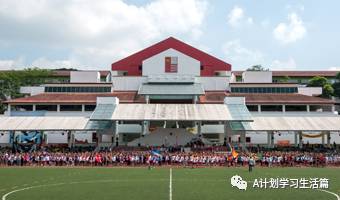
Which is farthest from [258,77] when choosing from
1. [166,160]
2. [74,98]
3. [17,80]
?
[17,80]

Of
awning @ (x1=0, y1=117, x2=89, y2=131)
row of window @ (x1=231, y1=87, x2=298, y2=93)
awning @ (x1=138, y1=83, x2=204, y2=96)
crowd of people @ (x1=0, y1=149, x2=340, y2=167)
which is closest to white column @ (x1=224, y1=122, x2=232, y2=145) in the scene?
awning @ (x1=138, y1=83, x2=204, y2=96)

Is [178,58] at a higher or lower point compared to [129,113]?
higher

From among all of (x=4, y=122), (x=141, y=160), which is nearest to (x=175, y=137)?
(x=141, y=160)

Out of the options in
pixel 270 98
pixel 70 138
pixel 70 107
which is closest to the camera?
pixel 70 138

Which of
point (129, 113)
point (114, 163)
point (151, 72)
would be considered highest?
point (151, 72)

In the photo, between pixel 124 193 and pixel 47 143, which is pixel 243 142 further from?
pixel 124 193

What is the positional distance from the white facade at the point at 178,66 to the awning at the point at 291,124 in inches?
731

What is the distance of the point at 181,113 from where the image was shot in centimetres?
5572

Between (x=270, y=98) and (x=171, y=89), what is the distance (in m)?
14.4

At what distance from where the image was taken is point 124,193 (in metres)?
20.7

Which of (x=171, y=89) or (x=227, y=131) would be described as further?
(x=171, y=89)

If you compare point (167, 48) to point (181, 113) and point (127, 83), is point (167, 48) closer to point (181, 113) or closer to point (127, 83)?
point (127, 83)

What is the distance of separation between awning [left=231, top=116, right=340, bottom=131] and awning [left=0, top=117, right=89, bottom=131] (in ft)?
61.7

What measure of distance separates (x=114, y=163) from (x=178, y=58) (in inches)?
1406
